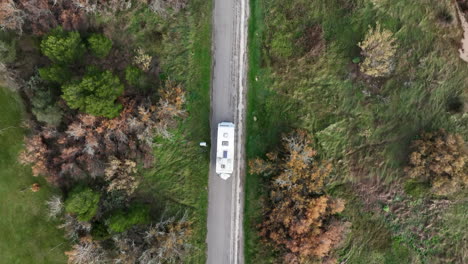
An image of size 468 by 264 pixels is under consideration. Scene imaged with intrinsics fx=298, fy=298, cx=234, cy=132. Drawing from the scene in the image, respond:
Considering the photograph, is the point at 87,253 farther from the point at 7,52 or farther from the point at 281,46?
the point at 281,46

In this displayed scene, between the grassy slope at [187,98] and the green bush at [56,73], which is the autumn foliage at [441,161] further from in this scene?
the green bush at [56,73]

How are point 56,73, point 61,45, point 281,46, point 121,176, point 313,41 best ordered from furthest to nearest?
point 281,46 → point 313,41 → point 121,176 → point 56,73 → point 61,45

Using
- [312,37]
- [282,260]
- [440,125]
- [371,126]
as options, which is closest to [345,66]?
[312,37]

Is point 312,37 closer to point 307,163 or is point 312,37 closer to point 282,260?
point 307,163

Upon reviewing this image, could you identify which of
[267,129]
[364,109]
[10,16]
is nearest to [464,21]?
[364,109]

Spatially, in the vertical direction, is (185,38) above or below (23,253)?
above

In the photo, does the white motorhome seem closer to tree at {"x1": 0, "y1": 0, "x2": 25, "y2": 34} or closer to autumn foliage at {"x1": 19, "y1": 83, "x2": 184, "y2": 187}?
autumn foliage at {"x1": 19, "y1": 83, "x2": 184, "y2": 187}
